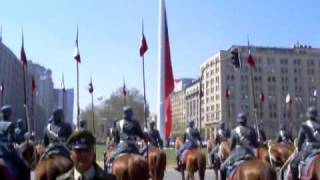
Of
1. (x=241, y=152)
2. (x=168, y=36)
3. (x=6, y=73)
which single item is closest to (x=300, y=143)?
(x=241, y=152)

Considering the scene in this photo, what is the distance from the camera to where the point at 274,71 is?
152500 mm

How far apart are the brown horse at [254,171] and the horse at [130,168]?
2.26 m

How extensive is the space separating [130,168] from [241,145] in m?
2.55

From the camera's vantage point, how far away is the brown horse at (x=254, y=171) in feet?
40.7

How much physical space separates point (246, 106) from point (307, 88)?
55.5ft

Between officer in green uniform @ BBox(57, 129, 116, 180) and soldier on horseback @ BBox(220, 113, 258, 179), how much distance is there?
736 cm

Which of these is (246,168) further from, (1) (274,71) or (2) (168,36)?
(1) (274,71)

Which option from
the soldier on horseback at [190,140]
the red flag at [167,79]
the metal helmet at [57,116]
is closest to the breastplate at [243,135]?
the metal helmet at [57,116]

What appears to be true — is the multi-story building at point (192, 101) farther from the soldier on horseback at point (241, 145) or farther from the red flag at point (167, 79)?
the soldier on horseback at point (241, 145)

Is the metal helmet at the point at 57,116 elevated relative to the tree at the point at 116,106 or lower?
lower

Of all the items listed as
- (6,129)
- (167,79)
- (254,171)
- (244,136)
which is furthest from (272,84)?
(254,171)

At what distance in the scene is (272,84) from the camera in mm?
159000

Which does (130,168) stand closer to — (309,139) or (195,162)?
(309,139)

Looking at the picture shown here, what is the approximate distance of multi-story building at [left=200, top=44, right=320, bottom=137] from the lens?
150 m
